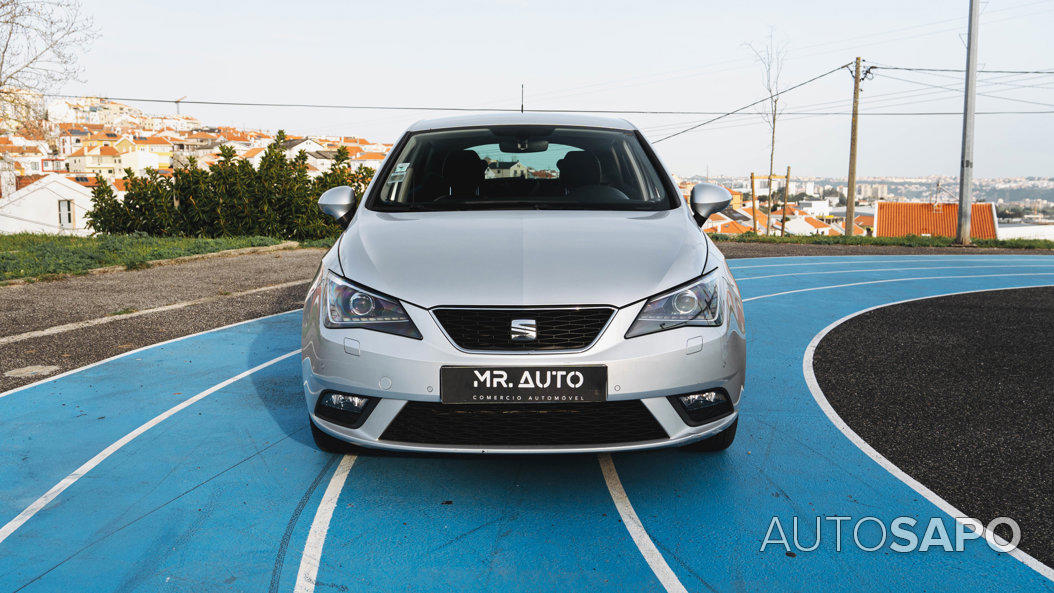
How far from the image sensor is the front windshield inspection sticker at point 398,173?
4332 millimetres

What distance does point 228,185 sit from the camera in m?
15.6

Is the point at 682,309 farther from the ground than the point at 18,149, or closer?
closer

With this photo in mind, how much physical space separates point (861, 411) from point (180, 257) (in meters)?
10.7

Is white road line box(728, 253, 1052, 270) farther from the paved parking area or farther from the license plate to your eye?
the license plate

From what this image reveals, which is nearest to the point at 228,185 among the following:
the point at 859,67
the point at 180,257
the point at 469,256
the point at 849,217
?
the point at 180,257

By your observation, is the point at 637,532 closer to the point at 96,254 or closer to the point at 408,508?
the point at 408,508

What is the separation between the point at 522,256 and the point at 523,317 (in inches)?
14.7

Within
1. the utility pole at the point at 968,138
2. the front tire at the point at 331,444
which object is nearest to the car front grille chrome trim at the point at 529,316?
the front tire at the point at 331,444

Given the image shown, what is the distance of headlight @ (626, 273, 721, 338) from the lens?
2822 millimetres

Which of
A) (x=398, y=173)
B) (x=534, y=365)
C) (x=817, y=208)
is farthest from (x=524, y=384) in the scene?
(x=817, y=208)

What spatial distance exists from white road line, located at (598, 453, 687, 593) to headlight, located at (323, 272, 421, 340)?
95 centimetres

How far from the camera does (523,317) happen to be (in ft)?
8.96

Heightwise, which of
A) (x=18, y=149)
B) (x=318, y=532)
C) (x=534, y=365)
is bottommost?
(x=318, y=532)

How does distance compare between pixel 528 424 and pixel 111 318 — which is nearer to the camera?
pixel 528 424
